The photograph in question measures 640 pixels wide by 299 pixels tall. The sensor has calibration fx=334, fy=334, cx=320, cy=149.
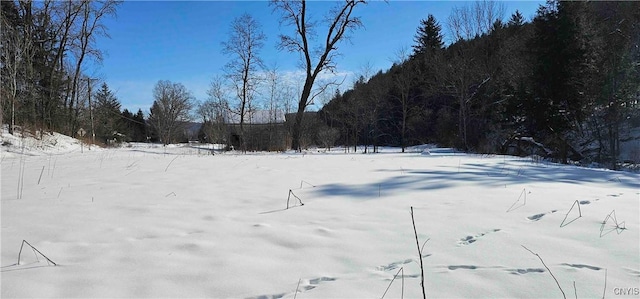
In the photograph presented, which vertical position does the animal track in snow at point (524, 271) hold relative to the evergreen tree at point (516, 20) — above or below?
below

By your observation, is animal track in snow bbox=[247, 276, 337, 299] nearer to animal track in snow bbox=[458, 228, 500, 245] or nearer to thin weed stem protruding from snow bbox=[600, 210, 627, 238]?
animal track in snow bbox=[458, 228, 500, 245]

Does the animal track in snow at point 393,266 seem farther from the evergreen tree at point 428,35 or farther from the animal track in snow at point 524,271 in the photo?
the evergreen tree at point 428,35

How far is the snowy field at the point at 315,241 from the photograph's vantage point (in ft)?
4.46

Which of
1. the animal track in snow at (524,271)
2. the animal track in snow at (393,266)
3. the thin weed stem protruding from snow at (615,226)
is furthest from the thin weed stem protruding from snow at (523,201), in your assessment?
the animal track in snow at (393,266)

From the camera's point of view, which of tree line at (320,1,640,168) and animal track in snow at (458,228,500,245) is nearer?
animal track in snow at (458,228,500,245)

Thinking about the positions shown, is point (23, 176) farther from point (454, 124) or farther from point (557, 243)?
point (454, 124)

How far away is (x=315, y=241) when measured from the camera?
Answer: 185 cm

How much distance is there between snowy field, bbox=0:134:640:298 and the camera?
136cm

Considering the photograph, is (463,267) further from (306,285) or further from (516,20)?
(516,20)

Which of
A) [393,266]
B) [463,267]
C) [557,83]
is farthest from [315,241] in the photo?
[557,83]

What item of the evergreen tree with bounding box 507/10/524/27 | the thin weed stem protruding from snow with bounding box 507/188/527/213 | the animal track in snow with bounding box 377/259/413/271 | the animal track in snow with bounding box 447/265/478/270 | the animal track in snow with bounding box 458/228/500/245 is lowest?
the animal track in snow with bounding box 377/259/413/271

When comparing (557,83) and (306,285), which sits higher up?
(557,83)

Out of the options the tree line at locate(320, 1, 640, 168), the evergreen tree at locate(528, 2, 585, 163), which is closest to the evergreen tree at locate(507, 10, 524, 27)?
the tree line at locate(320, 1, 640, 168)

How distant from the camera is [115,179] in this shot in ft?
12.2
